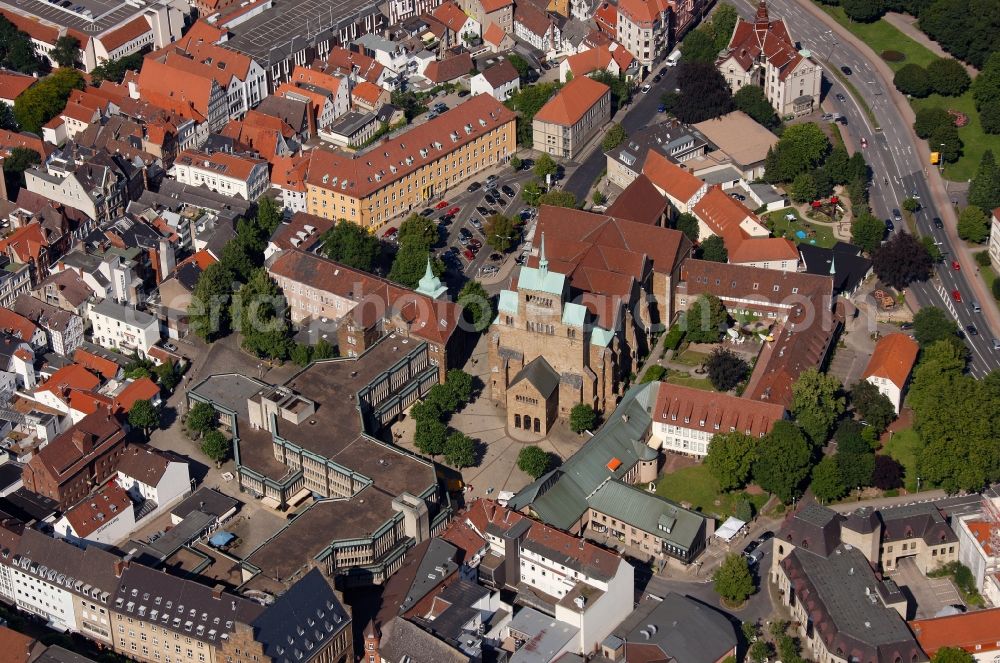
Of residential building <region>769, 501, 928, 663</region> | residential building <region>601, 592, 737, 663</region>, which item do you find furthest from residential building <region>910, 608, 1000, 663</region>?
residential building <region>601, 592, 737, 663</region>

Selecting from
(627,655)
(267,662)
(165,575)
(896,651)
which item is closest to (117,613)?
Result: (165,575)

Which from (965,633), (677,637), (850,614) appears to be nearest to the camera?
(965,633)

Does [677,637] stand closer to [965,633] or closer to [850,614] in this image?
[850,614]

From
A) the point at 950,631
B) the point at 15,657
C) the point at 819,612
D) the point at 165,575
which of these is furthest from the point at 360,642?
the point at 950,631

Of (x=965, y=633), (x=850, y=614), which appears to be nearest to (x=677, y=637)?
(x=850, y=614)

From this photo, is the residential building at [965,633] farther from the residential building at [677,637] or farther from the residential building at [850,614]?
the residential building at [677,637]

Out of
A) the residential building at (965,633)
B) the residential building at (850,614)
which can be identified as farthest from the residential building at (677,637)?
the residential building at (965,633)

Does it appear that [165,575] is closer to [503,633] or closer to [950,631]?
[503,633]
